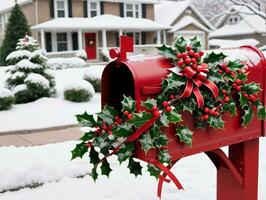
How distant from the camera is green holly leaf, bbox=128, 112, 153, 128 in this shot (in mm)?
2072

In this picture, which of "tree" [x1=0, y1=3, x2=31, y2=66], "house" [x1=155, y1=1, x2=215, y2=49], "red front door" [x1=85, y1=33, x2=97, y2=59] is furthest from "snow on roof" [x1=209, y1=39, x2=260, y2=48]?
"tree" [x1=0, y1=3, x2=31, y2=66]

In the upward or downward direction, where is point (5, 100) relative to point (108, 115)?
downward

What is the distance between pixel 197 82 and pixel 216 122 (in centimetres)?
29

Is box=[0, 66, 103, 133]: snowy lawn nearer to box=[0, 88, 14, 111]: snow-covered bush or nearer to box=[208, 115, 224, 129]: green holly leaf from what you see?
box=[0, 88, 14, 111]: snow-covered bush

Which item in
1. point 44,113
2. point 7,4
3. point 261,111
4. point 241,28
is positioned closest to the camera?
point 261,111

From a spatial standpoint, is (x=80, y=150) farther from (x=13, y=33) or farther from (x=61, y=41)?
(x=61, y=41)

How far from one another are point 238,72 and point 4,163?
324 centimetres

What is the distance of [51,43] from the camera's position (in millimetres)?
28141

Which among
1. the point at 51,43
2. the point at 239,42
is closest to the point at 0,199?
the point at 51,43

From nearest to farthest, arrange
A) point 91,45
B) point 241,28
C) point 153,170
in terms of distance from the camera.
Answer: point 153,170 < point 91,45 < point 241,28

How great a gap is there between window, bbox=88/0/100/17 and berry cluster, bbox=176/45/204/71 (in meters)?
28.4

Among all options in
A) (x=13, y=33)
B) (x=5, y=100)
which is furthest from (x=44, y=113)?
(x=13, y=33)

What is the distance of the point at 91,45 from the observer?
97.6 feet

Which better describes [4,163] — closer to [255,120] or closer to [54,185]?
[54,185]
